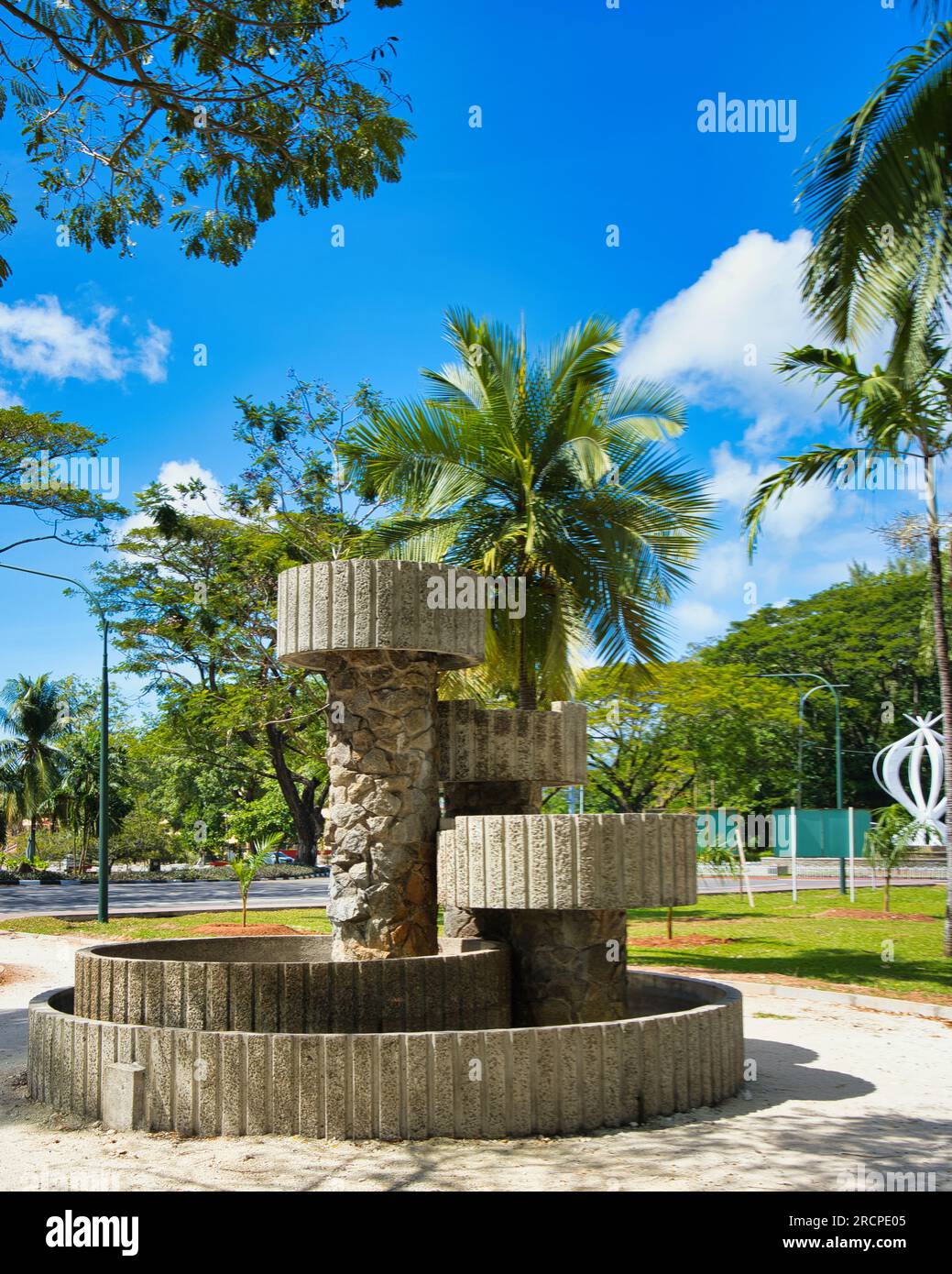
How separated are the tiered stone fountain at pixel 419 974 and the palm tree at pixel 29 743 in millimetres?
45573

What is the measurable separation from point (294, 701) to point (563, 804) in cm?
1927

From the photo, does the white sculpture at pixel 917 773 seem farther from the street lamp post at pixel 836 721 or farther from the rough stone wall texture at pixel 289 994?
the rough stone wall texture at pixel 289 994

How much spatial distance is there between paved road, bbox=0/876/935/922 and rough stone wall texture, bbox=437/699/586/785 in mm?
19201

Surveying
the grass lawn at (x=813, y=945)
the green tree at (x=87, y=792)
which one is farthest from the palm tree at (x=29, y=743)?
the grass lawn at (x=813, y=945)

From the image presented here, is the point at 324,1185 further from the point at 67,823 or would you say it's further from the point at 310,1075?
the point at 67,823

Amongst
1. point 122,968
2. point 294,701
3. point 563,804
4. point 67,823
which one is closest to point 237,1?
point 122,968

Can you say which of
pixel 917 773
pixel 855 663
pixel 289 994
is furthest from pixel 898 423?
pixel 855 663

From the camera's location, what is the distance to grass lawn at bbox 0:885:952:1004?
15.0 metres

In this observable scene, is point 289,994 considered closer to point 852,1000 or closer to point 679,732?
point 852,1000

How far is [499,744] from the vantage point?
32.2 feet

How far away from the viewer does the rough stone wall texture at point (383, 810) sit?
30.5ft

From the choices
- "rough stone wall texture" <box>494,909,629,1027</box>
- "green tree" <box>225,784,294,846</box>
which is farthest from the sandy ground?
"green tree" <box>225,784,294,846</box>

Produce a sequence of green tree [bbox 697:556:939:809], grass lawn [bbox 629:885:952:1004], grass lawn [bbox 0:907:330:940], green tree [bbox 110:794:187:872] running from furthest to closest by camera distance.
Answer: green tree [bbox 697:556:939:809], green tree [bbox 110:794:187:872], grass lawn [bbox 0:907:330:940], grass lawn [bbox 629:885:952:1004]

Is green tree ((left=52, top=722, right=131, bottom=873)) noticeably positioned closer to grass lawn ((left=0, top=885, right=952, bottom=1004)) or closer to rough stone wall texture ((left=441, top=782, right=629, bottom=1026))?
grass lawn ((left=0, top=885, right=952, bottom=1004))
